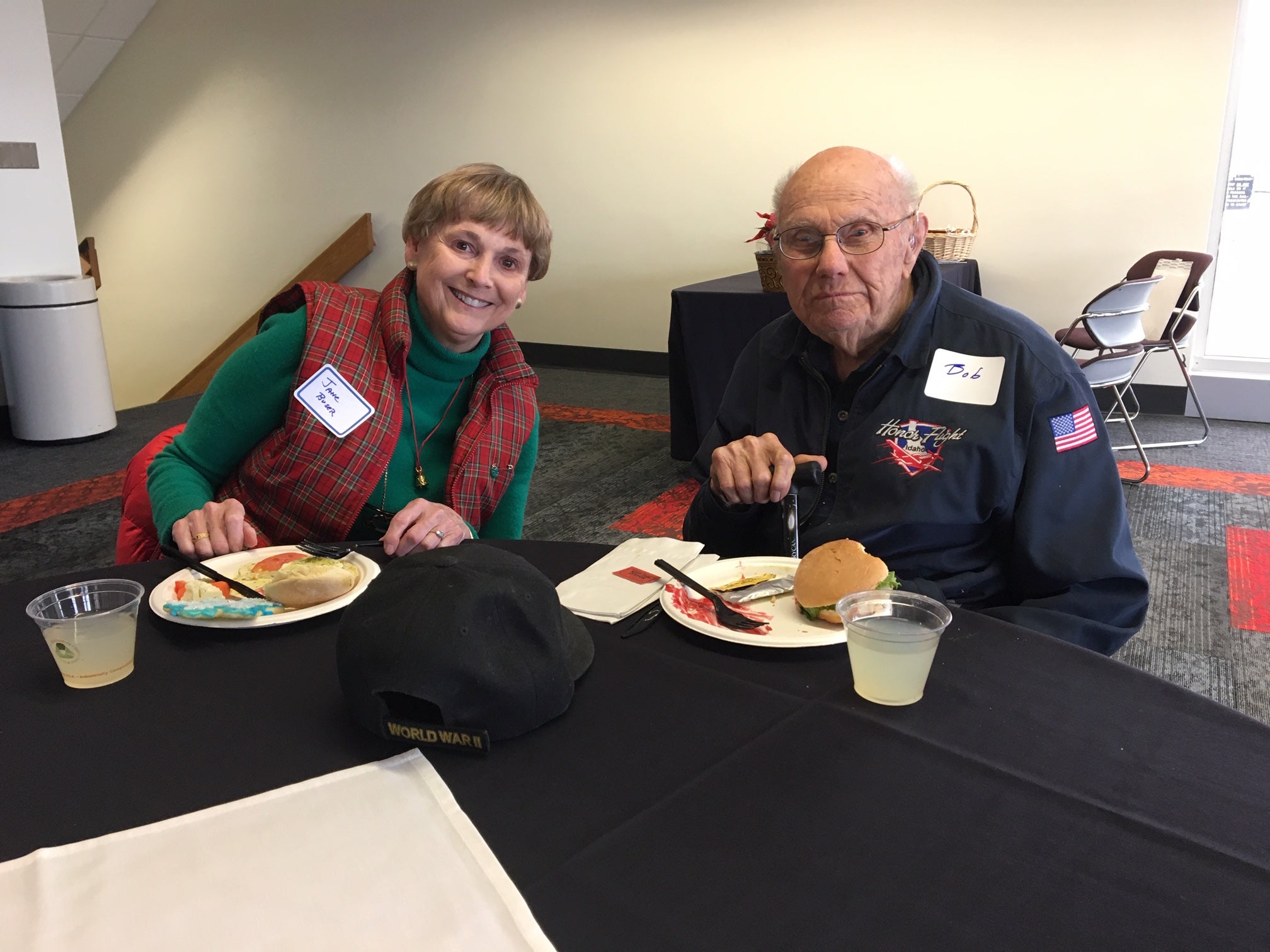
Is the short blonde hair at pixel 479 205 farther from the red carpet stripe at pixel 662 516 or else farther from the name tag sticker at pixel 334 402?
the red carpet stripe at pixel 662 516

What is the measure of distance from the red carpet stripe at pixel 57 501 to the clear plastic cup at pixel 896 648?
354cm

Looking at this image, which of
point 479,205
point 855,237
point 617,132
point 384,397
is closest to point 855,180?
point 855,237

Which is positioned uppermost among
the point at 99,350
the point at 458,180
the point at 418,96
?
the point at 418,96

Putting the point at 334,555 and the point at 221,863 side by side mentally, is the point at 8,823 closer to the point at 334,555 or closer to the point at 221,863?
the point at 221,863

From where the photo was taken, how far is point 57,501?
13.4ft

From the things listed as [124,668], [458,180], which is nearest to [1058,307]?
[458,180]

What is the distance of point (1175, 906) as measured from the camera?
0.67 metres

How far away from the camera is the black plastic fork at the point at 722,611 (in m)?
1.10

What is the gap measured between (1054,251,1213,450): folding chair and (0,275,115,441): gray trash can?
4923mm

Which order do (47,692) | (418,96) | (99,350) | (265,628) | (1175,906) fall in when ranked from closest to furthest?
(1175,906), (47,692), (265,628), (99,350), (418,96)

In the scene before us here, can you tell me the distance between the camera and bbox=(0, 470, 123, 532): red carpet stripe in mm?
3852

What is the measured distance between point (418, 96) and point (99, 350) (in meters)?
3.25

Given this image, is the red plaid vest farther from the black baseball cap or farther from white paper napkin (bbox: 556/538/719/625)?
the black baseball cap

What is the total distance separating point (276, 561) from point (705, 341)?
302cm
